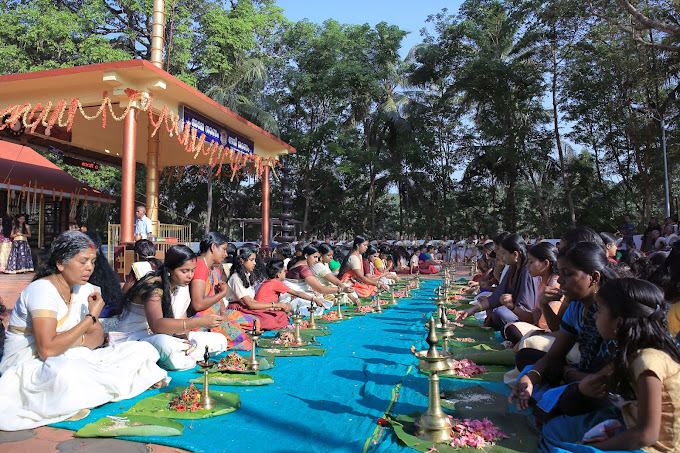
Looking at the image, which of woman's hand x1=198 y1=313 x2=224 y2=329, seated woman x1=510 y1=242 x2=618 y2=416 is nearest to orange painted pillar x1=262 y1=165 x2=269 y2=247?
woman's hand x1=198 y1=313 x2=224 y2=329

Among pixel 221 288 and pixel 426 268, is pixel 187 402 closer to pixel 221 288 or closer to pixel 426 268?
pixel 221 288

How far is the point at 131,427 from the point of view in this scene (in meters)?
2.72

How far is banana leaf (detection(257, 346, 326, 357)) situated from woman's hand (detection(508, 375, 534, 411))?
2205 mm

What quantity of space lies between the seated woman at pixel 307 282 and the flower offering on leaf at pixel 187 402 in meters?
3.97

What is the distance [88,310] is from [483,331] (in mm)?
4263

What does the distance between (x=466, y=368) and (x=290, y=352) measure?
5.33ft

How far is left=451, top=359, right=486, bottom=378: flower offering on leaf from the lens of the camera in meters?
3.79

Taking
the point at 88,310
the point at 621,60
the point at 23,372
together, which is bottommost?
the point at 23,372

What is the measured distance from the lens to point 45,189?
1512 cm

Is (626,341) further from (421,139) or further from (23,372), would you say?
(421,139)

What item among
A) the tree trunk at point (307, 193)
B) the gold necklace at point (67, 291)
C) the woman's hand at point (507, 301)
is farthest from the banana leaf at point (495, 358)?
the tree trunk at point (307, 193)

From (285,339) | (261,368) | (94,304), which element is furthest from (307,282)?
(94,304)

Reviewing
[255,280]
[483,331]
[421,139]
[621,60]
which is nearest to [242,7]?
[421,139]

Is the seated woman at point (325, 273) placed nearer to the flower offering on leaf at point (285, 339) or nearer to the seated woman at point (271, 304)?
the seated woman at point (271, 304)
